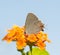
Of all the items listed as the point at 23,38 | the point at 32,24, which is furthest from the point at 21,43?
the point at 32,24

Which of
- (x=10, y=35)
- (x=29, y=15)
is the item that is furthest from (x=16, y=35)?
(x=29, y=15)

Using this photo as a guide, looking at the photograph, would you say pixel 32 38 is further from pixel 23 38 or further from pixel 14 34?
pixel 14 34

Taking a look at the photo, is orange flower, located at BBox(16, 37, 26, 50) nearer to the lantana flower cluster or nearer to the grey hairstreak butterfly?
the lantana flower cluster

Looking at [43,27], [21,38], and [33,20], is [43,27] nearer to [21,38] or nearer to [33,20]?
[33,20]

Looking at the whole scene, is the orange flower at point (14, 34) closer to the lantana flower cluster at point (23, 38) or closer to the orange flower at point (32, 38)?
the lantana flower cluster at point (23, 38)

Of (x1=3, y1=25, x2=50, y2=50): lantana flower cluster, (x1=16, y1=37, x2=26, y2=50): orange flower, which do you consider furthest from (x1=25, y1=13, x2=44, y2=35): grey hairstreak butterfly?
(x1=16, y1=37, x2=26, y2=50): orange flower

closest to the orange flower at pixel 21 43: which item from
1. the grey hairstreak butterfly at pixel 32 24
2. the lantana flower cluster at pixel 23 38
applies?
the lantana flower cluster at pixel 23 38
